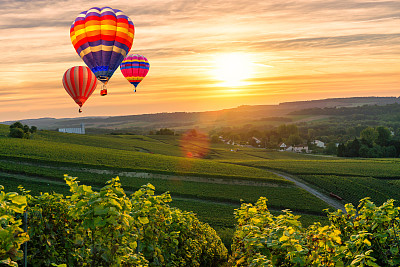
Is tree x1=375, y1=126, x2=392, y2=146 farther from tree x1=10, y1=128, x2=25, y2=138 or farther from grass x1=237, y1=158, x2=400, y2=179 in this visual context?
tree x1=10, y1=128, x2=25, y2=138

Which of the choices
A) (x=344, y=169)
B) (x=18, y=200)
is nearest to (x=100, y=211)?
(x=18, y=200)

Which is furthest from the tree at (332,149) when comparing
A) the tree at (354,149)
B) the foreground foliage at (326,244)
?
the foreground foliage at (326,244)

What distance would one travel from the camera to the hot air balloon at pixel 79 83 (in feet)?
163

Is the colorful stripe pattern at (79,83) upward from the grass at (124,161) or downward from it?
upward

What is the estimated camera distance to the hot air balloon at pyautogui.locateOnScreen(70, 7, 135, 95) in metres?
38.5

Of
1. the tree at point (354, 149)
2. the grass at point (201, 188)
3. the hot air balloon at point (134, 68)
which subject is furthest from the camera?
the tree at point (354, 149)

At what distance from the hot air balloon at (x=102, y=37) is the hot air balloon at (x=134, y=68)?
19.6 metres

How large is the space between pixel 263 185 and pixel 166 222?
44.1m

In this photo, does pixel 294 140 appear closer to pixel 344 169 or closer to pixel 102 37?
pixel 344 169

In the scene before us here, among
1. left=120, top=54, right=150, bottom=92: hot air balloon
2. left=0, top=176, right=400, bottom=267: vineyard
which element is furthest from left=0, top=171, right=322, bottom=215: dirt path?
left=0, top=176, right=400, bottom=267: vineyard

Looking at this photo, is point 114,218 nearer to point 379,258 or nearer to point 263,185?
point 379,258

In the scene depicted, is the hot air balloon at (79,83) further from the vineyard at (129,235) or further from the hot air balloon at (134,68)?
the vineyard at (129,235)

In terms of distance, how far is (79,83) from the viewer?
4972 cm

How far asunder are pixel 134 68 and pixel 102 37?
2230cm
